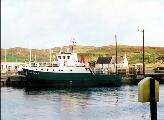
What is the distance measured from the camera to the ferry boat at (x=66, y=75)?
64562 mm

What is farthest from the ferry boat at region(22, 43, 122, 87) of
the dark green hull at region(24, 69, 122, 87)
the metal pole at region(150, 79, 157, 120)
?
the metal pole at region(150, 79, 157, 120)

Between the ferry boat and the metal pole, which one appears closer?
the metal pole

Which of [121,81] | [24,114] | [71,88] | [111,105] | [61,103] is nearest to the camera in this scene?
[24,114]

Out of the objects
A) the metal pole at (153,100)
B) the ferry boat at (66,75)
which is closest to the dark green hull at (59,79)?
the ferry boat at (66,75)

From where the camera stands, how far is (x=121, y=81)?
70.8m

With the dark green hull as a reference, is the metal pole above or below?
above

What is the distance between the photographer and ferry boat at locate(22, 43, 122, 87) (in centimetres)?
6456

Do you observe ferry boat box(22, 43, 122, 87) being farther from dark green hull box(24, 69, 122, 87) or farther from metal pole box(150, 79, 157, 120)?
metal pole box(150, 79, 157, 120)

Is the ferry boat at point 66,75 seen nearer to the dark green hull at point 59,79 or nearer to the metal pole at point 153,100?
the dark green hull at point 59,79

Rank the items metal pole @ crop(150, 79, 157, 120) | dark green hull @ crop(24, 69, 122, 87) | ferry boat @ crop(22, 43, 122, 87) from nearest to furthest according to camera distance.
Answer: metal pole @ crop(150, 79, 157, 120) → dark green hull @ crop(24, 69, 122, 87) → ferry boat @ crop(22, 43, 122, 87)

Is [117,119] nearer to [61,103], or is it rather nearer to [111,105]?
[111,105]

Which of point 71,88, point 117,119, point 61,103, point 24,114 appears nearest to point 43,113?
point 24,114

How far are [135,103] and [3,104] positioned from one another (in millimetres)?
12659

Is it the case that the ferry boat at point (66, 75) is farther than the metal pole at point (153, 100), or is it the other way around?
the ferry boat at point (66, 75)
